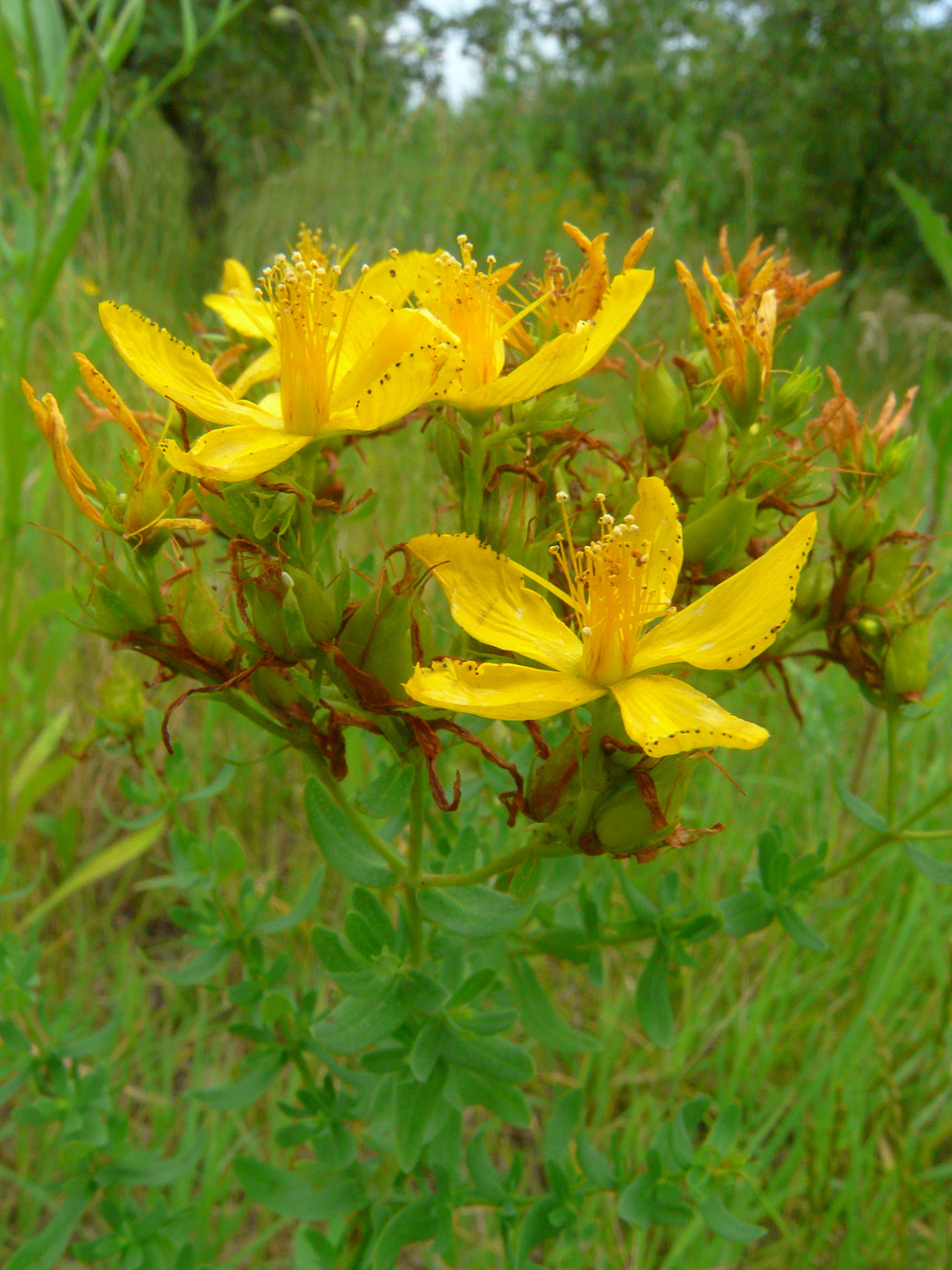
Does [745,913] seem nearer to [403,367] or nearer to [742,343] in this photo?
[742,343]

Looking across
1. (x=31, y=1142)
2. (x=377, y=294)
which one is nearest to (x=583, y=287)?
(x=377, y=294)

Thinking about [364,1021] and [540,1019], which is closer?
[364,1021]

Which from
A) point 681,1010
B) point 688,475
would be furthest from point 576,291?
point 681,1010

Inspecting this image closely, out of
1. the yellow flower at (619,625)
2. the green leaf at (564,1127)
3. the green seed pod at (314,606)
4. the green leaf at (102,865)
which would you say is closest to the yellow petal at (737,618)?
the yellow flower at (619,625)

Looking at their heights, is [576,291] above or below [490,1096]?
above

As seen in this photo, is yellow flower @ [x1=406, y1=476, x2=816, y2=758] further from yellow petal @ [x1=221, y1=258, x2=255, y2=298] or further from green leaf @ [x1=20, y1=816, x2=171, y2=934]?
green leaf @ [x1=20, y1=816, x2=171, y2=934]
